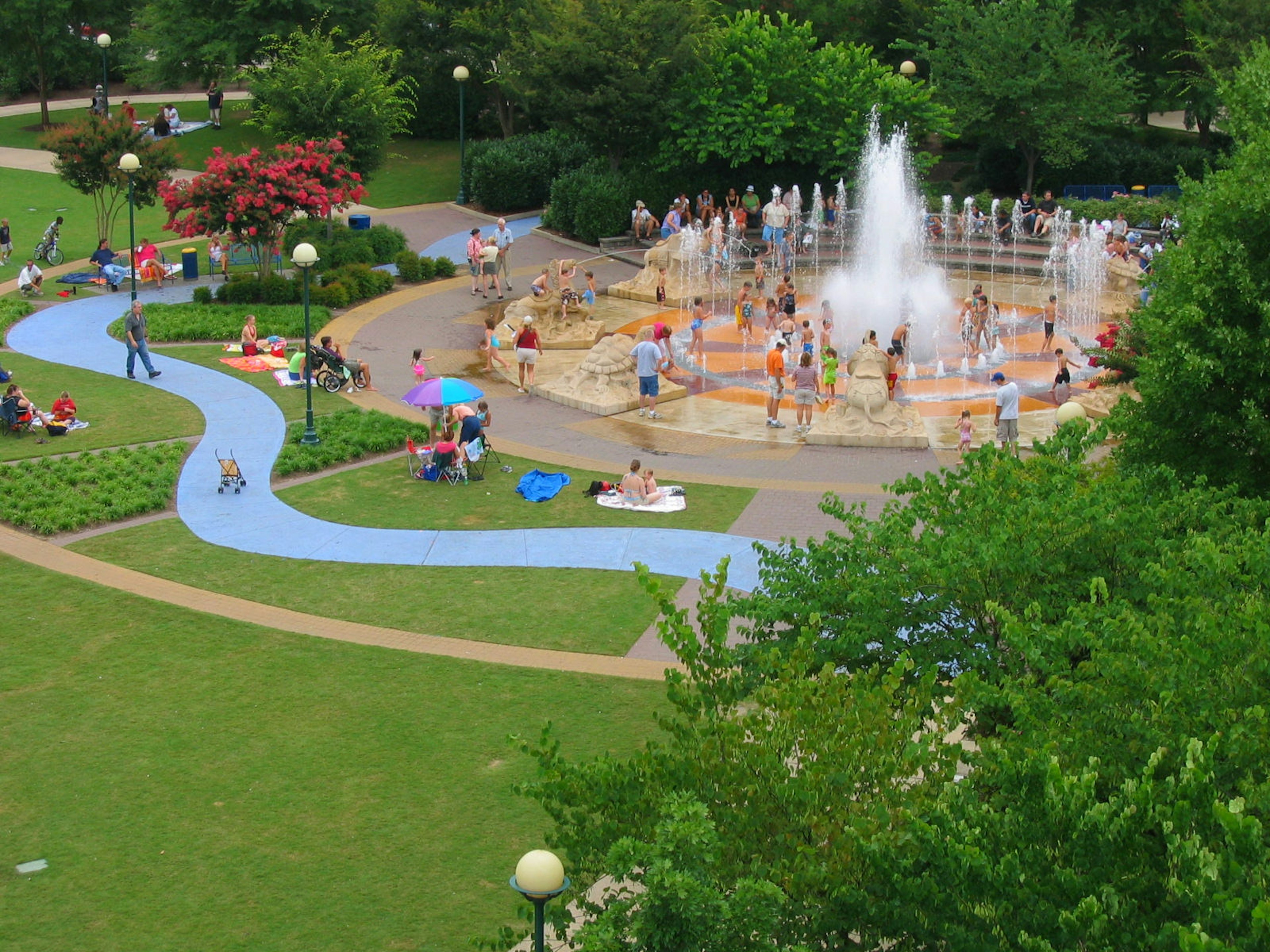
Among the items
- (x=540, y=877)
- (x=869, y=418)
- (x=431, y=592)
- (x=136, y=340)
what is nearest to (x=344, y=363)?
(x=136, y=340)

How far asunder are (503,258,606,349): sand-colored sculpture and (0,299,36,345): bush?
1040 cm

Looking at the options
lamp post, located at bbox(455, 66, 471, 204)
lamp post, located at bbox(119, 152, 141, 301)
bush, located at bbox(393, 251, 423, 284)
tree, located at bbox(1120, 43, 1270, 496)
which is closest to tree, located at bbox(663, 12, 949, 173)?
lamp post, located at bbox(455, 66, 471, 204)

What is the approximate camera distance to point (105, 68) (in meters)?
50.2

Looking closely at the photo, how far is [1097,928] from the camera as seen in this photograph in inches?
314

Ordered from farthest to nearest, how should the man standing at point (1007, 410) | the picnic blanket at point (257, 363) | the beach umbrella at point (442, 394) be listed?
the picnic blanket at point (257, 363)
the man standing at point (1007, 410)
the beach umbrella at point (442, 394)

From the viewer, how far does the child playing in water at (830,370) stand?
27.4m

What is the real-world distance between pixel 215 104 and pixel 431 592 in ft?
130

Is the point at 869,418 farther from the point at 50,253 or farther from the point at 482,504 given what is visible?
the point at 50,253

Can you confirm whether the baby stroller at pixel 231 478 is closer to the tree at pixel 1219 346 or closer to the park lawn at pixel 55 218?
the tree at pixel 1219 346

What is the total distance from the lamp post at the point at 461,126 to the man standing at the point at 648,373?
60.9ft

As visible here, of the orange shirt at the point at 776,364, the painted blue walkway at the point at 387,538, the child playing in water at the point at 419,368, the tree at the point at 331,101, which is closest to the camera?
the painted blue walkway at the point at 387,538

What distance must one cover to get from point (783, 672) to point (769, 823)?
1334 millimetres

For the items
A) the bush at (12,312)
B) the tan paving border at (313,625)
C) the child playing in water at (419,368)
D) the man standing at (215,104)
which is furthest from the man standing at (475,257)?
the man standing at (215,104)

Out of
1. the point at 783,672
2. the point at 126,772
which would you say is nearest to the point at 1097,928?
the point at 783,672
